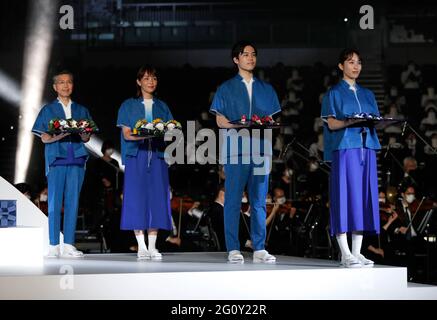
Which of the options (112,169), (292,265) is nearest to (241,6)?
(112,169)

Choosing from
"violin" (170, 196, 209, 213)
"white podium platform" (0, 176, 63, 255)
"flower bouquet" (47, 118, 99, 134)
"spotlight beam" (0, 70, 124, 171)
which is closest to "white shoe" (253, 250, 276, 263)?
"flower bouquet" (47, 118, 99, 134)

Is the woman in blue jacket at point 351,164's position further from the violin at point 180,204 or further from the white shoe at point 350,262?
the violin at point 180,204

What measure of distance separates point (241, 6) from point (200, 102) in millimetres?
2285

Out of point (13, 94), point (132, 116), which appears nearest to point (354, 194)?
point (132, 116)

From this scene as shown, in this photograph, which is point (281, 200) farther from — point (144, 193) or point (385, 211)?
point (144, 193)

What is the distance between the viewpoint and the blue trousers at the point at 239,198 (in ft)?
23.6

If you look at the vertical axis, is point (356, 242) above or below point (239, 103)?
below

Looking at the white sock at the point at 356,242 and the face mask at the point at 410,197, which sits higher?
the face mask at the point at 410,197

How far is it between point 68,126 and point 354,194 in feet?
7.76

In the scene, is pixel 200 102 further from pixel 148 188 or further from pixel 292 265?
pixel 292 265

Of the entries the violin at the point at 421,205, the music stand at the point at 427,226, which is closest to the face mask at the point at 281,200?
the violin at the point at 421,205

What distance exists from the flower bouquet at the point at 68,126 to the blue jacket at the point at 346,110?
198 cm

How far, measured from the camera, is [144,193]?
25.3ft

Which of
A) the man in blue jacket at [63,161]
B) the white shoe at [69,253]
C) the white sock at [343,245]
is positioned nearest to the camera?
the white sock at [343,245]
